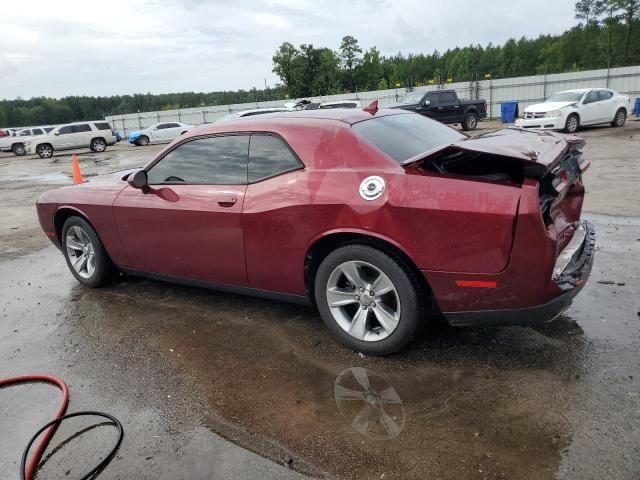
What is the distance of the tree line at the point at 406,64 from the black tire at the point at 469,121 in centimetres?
1142

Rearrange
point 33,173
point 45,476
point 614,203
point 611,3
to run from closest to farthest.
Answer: point 45,476, point 614,203, point 33,173, point 611,3

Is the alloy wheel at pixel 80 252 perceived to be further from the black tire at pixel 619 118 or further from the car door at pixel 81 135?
the car door at pixel 81 135

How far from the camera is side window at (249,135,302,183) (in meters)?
3.60

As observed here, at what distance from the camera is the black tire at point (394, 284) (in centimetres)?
313

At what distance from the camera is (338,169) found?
11.0 feet

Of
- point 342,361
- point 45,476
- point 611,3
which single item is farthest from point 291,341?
point 611,3

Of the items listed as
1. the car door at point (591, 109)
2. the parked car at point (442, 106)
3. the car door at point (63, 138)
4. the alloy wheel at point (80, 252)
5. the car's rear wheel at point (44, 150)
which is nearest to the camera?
the alloy wheel at point (80, 252)

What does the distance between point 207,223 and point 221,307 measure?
91 centimetres

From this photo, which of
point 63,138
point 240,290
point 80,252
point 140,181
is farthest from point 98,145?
point 240,290

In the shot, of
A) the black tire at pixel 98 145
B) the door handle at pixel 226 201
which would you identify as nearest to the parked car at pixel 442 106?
the black tire at pixel 98 145

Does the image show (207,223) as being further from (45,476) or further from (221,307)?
(45,476)

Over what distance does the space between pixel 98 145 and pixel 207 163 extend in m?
26.0

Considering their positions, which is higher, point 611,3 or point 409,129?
point 611,3

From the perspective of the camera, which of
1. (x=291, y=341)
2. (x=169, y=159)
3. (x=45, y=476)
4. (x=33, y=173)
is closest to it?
(x=45, y=476)
